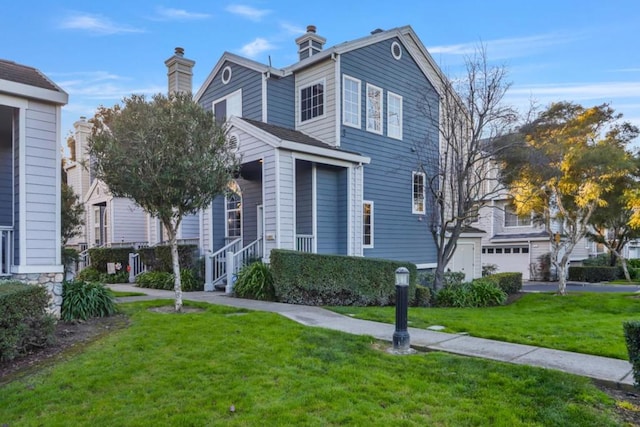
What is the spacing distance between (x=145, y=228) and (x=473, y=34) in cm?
1651

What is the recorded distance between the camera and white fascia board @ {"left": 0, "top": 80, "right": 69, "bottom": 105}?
6746 mm

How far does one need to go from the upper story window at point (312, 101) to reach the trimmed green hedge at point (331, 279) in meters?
5.88

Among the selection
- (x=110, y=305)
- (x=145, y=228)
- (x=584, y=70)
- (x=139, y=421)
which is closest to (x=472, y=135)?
(x=584, y=70)

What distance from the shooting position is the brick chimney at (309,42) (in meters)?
15.3

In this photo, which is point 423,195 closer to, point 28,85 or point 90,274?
point 28,85

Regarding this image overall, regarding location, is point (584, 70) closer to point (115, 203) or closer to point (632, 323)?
point (632, 323)

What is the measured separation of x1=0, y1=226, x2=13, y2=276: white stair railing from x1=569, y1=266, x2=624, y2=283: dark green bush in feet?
87.5

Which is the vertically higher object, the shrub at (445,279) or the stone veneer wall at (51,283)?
the stone veneer wall at (51,283)

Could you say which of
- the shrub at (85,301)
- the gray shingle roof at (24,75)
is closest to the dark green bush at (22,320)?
the shrub at (85,301)

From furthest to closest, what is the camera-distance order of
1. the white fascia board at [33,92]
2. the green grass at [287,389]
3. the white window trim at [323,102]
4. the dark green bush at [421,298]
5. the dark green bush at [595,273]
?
the dark green bush at [595,273] → the white window trim at [323,102] → the dark green bush at [421,298] → the white fascia board at [33,92] → the green grass at [287,389]

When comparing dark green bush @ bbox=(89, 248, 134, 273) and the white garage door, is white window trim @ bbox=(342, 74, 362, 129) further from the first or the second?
the white garage door

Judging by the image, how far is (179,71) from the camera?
1731cm

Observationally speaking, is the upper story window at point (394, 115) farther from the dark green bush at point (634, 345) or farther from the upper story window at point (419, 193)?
the dark green bush at point (634, 345)

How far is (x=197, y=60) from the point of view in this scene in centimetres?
1777
